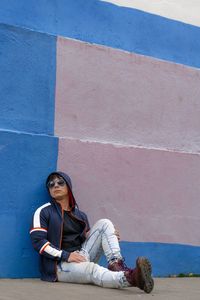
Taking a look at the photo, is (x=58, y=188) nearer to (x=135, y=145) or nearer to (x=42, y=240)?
(x=42, y=240)

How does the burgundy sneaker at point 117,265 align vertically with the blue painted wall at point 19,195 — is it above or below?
below

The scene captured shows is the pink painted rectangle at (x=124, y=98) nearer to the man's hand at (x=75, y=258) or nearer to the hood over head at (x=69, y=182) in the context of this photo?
the hood over head at (x=69, y=182)

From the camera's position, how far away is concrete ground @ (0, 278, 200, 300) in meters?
4.90

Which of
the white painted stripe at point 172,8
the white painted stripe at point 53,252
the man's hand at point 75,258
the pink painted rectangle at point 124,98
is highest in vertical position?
the white painted stripe at point 172,8

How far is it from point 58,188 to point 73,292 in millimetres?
1079

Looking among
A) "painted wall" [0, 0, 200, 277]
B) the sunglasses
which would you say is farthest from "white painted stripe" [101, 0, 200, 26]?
the sunglasses

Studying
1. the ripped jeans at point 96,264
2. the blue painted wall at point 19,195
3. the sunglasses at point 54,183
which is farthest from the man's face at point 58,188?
the ripped jeans at point 96,264

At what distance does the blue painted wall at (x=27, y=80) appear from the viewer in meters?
5.91

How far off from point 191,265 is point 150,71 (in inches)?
81.4

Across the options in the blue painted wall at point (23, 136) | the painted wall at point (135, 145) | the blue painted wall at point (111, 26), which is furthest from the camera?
the painted wall at point (135, 145)

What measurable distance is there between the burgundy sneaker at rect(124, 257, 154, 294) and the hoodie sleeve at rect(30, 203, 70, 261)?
608 mm

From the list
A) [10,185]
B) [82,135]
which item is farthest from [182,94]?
[10,185]

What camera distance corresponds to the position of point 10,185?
578cm

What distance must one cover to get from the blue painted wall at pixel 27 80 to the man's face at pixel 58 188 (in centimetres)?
49
